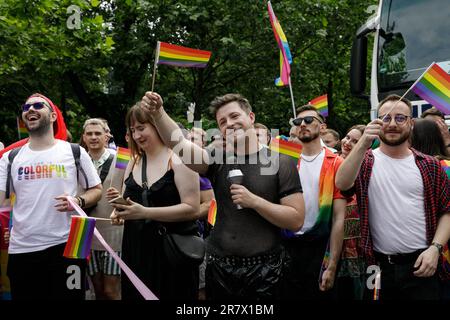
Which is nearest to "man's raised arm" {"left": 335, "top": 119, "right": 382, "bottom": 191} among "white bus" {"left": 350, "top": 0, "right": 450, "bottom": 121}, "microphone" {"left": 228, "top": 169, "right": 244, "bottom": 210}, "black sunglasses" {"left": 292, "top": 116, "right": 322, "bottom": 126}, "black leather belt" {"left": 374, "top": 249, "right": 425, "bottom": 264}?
"black leather belt" {"left": 374, "top": 249, "right": 425, "bottom": 264}

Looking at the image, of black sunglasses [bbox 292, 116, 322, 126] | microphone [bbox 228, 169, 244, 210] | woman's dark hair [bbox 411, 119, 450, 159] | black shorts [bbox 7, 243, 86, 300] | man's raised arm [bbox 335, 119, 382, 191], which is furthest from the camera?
black sunglasses [bbox 292, 116, 322, 126]

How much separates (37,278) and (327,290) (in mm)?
1929

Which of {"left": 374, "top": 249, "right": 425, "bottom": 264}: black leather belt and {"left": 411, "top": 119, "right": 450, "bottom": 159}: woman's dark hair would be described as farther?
{"left": 411, "top": 119, "right": 450, "bottom": 159}: woman's dark hair

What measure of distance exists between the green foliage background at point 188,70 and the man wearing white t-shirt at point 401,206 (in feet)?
24.8

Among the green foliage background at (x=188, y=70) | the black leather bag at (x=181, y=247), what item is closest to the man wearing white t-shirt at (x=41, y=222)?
the black leather bag at (x=181, y=247)

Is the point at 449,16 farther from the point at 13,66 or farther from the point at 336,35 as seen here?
the point at 336,35

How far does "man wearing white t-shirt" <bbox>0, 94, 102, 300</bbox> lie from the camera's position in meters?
3.93

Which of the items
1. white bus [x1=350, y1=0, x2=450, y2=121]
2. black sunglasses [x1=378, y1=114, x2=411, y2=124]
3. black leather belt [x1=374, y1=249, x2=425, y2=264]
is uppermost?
white bus [x1=350, y1=0, x2=450, y2=121]

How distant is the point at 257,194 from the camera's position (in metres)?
3.19

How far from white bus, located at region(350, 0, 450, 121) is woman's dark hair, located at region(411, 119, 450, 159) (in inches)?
91.5

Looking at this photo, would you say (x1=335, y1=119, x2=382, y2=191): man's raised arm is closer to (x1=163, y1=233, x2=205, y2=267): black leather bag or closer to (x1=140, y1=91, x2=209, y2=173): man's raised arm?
(x1=140, y1=91, x2=209, y2=173): man's raised arm

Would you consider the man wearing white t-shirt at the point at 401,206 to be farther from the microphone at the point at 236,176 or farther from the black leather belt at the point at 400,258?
the microphone at the point at 236,176

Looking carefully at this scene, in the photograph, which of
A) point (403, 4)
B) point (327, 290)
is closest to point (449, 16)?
point (403, 4)
